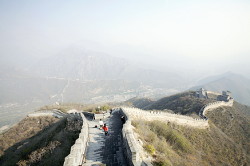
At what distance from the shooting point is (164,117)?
28.5m

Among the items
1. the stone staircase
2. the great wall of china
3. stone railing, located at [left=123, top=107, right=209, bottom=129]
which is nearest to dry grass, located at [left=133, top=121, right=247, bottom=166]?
stone railing, located at [left=123, top=107, right=209, bottom=129]

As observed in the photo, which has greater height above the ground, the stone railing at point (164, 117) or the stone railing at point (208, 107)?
the stone railing at point (164, 117)

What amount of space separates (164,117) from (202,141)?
22.3 feet

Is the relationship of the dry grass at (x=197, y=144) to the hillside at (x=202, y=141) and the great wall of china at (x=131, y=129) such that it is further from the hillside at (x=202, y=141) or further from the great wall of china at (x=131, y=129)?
the great wall of china at (x=131, y=129)

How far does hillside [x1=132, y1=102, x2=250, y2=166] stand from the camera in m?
15.4

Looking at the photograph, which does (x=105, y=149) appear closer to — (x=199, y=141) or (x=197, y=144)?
(x=197, y=144)

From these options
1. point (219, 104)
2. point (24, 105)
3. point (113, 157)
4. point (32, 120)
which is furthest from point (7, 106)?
point (113, 157)

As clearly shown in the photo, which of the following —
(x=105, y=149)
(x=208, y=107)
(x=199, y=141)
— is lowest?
(x=199, y=141)

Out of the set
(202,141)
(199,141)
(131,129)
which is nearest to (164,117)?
(199,141)

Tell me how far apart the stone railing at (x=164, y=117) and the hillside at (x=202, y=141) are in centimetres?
104

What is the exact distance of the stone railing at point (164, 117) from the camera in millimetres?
22987

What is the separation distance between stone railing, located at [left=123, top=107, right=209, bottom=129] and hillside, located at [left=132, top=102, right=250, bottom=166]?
1.04 metres

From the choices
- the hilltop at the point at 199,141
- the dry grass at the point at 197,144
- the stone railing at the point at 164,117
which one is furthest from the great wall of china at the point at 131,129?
the dry grass at the point at 197,144

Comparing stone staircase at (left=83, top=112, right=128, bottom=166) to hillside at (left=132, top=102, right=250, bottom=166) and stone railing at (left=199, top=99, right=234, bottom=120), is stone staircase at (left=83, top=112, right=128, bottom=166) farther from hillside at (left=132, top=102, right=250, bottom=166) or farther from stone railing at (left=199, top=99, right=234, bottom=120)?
stone railing at (left=199, top=99, right=234, bottom=120)
